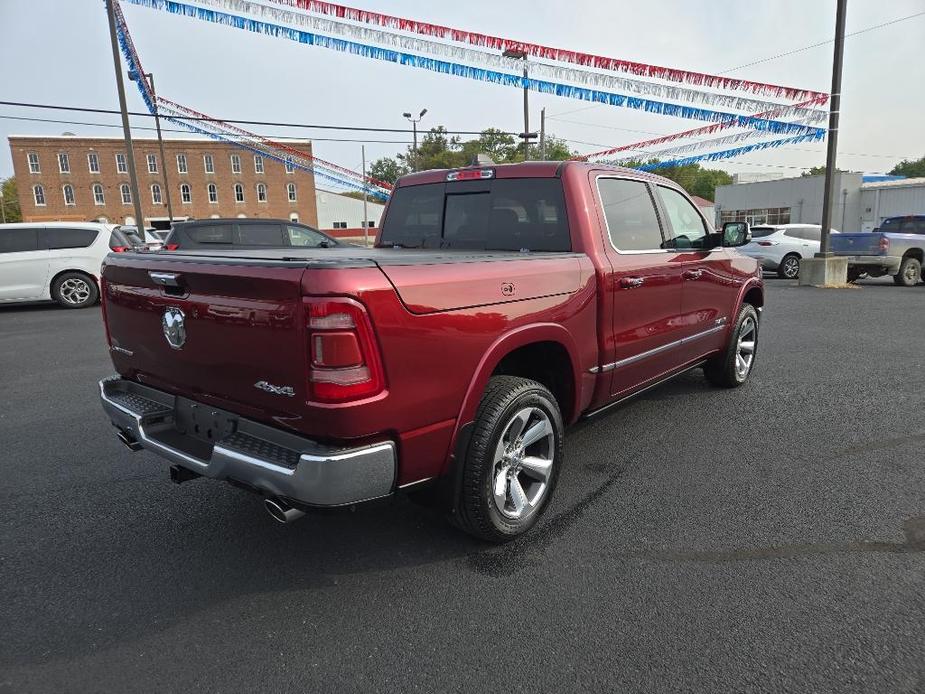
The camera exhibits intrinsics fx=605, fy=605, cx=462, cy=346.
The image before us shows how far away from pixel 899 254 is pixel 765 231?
3.45 m

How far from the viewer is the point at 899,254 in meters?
14.6

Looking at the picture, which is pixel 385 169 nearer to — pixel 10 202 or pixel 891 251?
pixel 10 202

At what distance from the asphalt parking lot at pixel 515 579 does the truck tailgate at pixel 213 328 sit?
2.28ft

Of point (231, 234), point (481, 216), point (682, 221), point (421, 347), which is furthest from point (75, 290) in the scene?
point (421, 347)

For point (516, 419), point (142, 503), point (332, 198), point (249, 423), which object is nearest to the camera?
point (249, 423)

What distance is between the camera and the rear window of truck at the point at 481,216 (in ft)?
11.8

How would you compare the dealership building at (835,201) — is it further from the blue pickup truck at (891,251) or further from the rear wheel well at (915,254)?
the rear wheel well at (915,254)

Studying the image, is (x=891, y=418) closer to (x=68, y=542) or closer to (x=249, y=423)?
(x=249, y=423)

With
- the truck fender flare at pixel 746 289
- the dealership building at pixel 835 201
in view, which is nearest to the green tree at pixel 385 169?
the dealership building at pixel 835 201

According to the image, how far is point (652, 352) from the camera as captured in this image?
4.00m

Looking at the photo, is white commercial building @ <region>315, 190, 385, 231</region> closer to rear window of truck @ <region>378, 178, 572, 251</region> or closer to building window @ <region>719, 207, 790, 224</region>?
building window @ <region>719, 207, 790, 224</region>

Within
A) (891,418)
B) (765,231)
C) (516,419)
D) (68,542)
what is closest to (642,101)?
(765,231)

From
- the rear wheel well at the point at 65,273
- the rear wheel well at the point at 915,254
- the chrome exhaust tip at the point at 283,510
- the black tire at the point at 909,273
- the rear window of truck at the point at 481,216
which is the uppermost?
the rear window of truck at the point at 481,216

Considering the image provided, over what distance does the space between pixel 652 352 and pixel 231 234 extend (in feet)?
31.2
